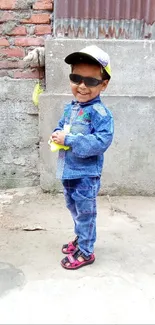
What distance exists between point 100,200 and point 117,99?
0.96m

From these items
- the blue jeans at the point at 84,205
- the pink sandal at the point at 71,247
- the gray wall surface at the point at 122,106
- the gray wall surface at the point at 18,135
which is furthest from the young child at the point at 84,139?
the gray wall surface at the point at 18,135

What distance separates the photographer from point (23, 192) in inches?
158

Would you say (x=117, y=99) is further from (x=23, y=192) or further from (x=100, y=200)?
(x=23, y=192)

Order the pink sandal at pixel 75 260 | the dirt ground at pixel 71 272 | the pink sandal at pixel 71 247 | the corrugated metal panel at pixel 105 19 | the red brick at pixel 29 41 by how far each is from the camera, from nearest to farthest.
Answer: the dirt ground at pixel 71 272 → the pink sandal at pixel 75 260 → the pink sandal at pixel 71 247 → the corrugated metal panel at pixel 105 19 → the red brick at pixel 29 41

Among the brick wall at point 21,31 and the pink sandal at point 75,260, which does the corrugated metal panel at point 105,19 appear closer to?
the brick wall at point 21,31

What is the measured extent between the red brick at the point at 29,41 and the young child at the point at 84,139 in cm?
148

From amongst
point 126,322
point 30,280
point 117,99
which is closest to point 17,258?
point 30,280

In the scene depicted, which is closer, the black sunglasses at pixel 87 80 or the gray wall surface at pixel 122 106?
the black sunglasses at pixel 87 80

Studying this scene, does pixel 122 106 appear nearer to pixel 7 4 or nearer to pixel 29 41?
pixel 29 41

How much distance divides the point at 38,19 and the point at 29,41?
212 mm

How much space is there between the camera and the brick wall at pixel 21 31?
3.73m

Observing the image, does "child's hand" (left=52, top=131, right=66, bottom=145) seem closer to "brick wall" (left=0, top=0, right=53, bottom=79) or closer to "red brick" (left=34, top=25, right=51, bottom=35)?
"brick wall" (left=0, top=0, right=53, bottom=79)

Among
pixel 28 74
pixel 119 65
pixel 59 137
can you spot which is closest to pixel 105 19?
pixel 119 65

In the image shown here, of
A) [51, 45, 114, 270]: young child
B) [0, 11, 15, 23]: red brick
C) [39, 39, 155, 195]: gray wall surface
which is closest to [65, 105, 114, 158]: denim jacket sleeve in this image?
[51, 45, 114, 270]: young child
